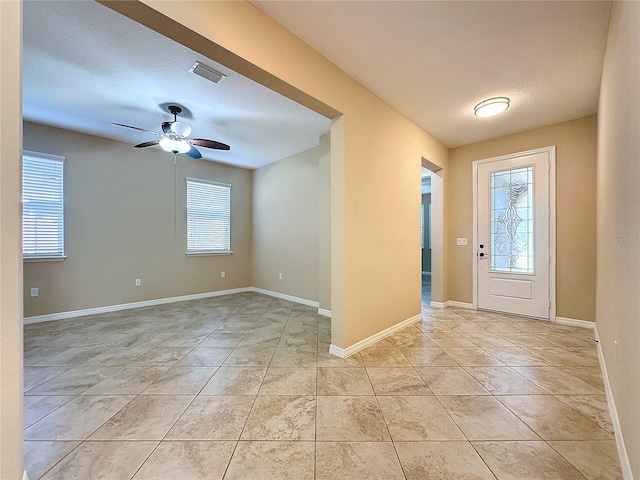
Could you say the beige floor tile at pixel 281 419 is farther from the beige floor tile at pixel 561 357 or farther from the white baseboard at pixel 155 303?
the beige floor tile at pixel 561 357

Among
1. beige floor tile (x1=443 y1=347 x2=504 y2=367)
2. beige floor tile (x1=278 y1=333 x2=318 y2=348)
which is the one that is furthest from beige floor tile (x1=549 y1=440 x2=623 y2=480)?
beige floor tile (x1=278 y1=333 x2=318 y2=348)

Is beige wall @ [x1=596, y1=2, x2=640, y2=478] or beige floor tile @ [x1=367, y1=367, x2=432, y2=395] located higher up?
beige wall @ [x1=596, y1=2, x2=640, y2=478]

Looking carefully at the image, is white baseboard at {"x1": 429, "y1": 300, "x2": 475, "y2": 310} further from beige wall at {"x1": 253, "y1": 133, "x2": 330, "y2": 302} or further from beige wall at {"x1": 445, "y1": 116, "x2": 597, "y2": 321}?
beige wall at {"x1": 253, "y1": 133, "x2": 330, "y2": 302}

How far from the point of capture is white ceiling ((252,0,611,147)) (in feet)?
5.75

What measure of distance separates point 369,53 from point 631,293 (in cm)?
238

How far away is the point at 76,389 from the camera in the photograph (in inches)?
77.2

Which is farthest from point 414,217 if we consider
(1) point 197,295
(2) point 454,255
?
(1) point 197,295

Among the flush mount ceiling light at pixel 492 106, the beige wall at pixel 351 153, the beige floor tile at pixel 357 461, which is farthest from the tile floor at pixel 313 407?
the flush mount ceiling light at pixel 492 106

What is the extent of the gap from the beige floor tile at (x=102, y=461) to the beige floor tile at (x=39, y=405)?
1.79 feet

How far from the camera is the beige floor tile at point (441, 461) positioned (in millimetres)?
1230

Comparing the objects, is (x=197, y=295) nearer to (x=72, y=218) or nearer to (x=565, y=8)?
(x=72, y=218)

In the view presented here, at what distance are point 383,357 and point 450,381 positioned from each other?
614 millimetres

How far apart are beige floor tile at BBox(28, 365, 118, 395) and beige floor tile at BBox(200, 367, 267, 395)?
0.95m

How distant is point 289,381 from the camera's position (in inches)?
81.4
